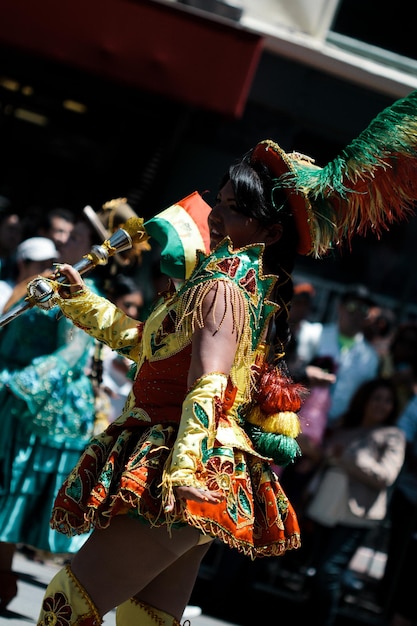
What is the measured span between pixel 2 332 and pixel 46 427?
1.91 feet

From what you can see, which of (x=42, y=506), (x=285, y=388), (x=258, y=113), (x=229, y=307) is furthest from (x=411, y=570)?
(x=258, y=113)

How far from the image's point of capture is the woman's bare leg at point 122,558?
114 inches

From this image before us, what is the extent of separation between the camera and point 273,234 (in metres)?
3.20

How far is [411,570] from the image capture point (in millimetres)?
6160

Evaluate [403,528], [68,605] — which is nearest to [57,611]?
[68,605]

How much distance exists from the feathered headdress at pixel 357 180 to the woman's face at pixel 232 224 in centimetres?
13

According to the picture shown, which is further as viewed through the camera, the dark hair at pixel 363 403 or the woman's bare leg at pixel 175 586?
the dark hair at pixel 363 403

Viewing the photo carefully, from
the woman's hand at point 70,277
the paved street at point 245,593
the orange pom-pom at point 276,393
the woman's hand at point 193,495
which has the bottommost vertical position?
the paved street at point 245,593

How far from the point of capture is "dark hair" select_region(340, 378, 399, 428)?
20.5 feet

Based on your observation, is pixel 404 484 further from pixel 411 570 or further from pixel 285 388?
pixel 285 388

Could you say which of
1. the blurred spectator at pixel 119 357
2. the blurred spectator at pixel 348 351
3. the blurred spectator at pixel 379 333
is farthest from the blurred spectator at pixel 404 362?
the blurred spectator at pixel 119 357

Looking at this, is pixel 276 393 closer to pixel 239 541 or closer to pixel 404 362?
pixel 239 541

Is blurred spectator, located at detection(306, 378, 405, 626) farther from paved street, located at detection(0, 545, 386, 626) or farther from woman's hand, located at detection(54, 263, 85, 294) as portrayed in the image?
woman's hand, located at detection(54, 263, 85, 294)

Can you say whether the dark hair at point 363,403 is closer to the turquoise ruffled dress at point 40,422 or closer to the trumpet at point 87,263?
the turquoise ruffled dress at point 40,422
